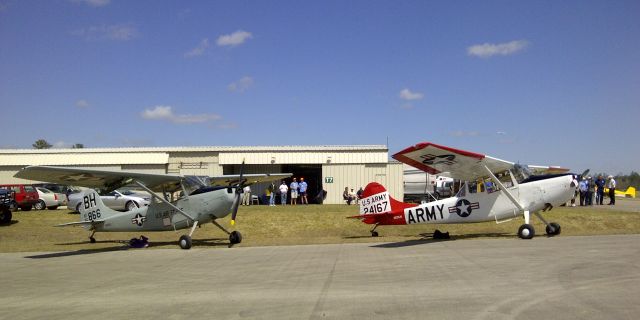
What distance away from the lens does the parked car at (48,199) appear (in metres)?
31.1

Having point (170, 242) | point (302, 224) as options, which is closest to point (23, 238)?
point (170, 242)

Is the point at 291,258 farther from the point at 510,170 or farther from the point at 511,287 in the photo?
the point at 510,170

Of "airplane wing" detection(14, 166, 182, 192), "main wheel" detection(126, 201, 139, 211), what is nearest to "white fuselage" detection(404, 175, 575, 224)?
"airplane wing" detection(14, 166, 182, 192)

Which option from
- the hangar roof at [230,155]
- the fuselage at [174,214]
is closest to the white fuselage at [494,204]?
the fuselage at [174,214]

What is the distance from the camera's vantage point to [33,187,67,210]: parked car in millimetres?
31086

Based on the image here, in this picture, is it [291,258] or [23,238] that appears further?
A: [23,238]

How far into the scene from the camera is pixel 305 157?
3897 cm

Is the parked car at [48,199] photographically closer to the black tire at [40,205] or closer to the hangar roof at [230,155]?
the black tire at [40,205]

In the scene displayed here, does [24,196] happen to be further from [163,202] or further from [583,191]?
[583,191]

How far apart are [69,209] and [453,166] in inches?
939

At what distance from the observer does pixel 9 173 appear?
38719 mm

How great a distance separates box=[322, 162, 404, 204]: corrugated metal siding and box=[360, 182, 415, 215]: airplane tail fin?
1950 centimetres

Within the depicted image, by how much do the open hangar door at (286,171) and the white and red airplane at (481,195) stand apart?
66.1 ft

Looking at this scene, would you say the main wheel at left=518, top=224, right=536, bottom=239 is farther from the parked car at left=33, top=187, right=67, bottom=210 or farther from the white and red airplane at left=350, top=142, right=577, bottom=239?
the parked car at left=33, top=187, right=67, bottom=210
